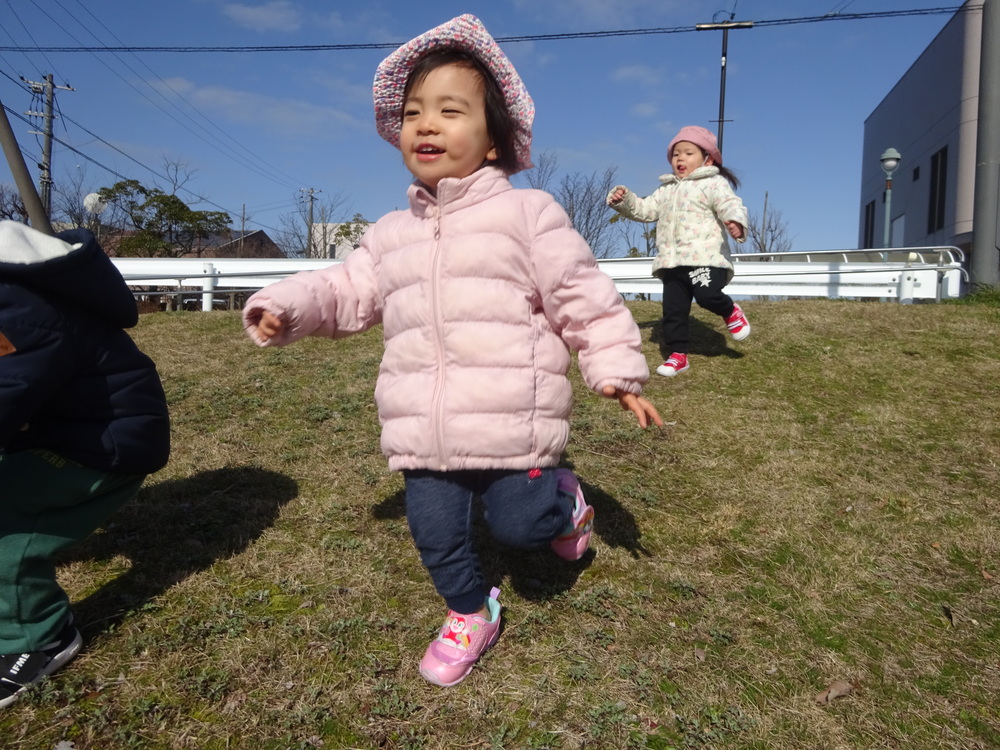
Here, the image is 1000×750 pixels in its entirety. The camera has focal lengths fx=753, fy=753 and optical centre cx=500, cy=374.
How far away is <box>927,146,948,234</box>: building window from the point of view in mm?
21938

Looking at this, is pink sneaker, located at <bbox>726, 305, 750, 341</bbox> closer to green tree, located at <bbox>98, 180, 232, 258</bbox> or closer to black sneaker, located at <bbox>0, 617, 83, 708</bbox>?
black sneaker, located at <bbox>0, 617, 83, 708</bbox>

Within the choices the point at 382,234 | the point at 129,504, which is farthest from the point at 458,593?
the point at 129,504

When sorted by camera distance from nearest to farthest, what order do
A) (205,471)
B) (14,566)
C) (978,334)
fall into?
Result: (14,566)
(205,471)
(978,334)

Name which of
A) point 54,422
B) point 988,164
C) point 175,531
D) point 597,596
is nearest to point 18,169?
point 175,531

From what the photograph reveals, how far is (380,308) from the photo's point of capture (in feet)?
8.18

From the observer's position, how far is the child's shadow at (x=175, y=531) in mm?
2592

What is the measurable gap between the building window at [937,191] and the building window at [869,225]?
6938 millimetres

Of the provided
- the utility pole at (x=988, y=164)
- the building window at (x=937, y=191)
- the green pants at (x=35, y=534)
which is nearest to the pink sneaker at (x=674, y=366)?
the green pants at (x=35, y=534)

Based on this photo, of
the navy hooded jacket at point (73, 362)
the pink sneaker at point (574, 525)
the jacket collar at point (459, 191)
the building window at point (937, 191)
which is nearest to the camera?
the navy hooded jacket at point (73, 362)

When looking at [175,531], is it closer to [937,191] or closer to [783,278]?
[783,278]

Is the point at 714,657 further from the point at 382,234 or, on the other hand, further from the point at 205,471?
the point at 205,471

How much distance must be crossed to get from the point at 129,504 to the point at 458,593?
1.74m

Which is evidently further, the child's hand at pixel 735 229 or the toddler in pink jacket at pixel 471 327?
the child's hand at pixel 735 229

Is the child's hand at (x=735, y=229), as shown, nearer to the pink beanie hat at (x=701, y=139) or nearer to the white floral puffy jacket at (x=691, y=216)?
the white floral puffy jacket at (x=691, y=216)
